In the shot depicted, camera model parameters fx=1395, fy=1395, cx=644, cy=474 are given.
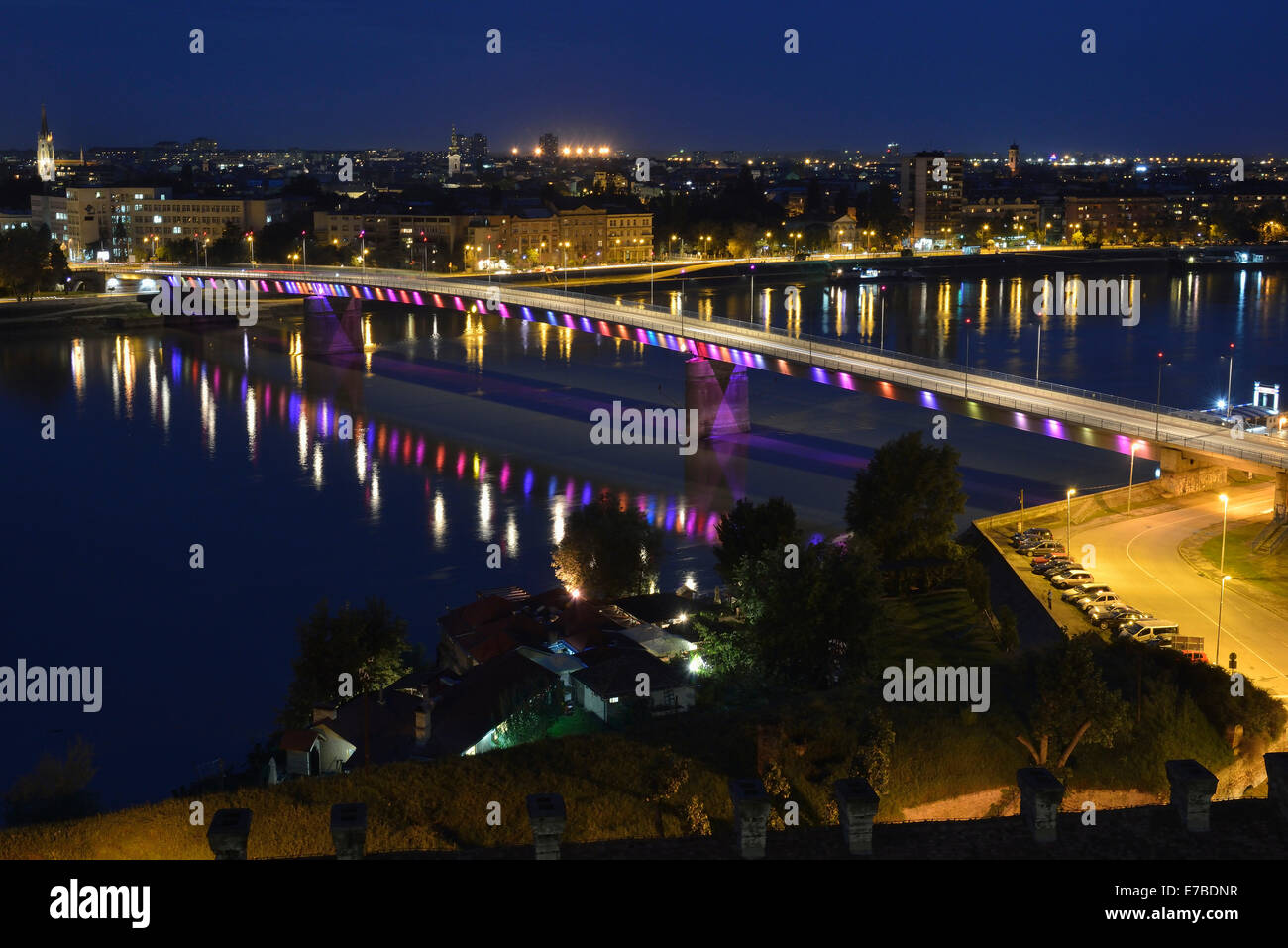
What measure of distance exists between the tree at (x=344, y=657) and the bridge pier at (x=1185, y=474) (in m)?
7.79

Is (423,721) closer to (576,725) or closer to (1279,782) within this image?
(576,725)

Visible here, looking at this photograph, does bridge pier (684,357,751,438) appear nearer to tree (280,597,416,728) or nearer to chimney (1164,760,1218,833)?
tree (280,597,416,728)

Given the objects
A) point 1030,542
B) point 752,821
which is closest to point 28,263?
point 1030,542

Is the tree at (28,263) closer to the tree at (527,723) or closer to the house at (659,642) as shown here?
the house at (659,642)

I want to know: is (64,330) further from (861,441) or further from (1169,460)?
(1169,460)

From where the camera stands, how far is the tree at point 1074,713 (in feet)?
21.3

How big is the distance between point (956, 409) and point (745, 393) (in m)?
4.67

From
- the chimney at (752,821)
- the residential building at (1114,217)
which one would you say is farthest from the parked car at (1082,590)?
the residential building at (1114,217)

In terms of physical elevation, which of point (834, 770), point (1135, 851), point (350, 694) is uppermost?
point (1135, 851)

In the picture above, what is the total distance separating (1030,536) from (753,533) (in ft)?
8.66

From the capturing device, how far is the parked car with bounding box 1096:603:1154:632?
965 cm

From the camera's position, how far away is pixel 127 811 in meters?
5.43
